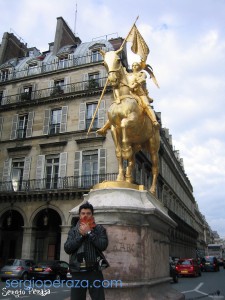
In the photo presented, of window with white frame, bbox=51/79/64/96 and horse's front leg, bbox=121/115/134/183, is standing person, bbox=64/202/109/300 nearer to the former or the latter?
horse's front leg, bbox=121/115/134/183

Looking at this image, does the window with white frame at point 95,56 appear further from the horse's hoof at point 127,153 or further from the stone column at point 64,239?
the horse's hoof at point 127,153

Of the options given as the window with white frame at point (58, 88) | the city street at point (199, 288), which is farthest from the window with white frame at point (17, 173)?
the city street at point (199, 288)

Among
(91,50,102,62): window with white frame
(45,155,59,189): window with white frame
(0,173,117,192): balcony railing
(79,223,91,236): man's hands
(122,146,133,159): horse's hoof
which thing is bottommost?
(79,223,91,236): man's hands

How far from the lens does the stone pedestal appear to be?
4738 millimetres

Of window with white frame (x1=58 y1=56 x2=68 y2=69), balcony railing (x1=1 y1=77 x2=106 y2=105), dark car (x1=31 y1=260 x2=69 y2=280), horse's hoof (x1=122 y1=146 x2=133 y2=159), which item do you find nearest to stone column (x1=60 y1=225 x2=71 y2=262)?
dark car (x1=31 y1=260 x2=69 y2=280)

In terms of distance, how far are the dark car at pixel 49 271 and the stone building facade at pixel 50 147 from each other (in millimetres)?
3670

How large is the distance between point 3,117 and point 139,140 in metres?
25.5

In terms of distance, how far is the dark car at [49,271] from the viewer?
59.8 feet

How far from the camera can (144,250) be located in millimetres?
4996

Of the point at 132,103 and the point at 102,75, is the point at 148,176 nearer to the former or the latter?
the point at 102,75

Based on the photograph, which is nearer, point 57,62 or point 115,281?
point 115,281

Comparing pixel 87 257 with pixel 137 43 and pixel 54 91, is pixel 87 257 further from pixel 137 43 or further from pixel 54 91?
pixel 54 91

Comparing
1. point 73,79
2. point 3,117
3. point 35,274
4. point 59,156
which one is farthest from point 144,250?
point 3,117

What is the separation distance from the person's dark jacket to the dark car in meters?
16.4
